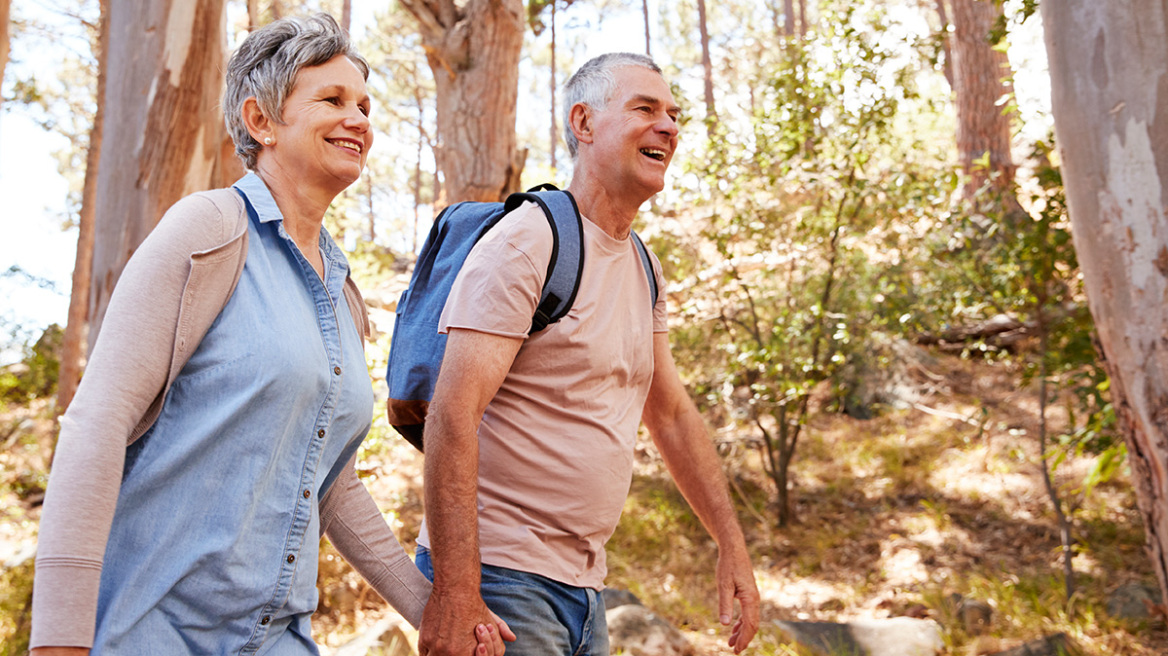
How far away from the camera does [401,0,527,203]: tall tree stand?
6.10m

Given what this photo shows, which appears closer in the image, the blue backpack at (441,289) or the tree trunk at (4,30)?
the blue backpack at (441,289)

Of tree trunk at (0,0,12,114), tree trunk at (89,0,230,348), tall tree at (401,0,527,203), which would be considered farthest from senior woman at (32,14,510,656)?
tall tree at (401,0,527,203)

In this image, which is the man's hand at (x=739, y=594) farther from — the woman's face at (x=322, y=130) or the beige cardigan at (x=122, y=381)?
the beige cardigan at (x=122, y=381)

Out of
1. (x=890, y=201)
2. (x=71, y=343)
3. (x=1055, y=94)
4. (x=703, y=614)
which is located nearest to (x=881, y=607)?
(x=703, y=614)

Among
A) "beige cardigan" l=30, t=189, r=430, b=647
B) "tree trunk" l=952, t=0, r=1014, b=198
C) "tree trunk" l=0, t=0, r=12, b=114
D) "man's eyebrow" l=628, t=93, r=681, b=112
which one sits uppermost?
"tree trunk" l=952, t=0, r=1014, b=198

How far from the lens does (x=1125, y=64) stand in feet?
10.2

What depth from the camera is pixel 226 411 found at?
127cm

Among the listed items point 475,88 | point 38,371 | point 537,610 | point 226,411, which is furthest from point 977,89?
point 38,371

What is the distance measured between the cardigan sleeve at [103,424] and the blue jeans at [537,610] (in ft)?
2.63

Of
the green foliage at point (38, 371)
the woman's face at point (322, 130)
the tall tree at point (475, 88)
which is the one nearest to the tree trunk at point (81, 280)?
the green foliage at point (38, 371)

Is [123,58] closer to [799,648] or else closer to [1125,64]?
[1125,64]

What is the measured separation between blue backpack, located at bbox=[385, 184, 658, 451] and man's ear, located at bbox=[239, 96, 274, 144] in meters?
0.53

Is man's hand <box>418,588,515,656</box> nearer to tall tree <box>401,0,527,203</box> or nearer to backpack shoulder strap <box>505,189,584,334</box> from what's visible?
backpack shoulder strap <box>505,189,584,334</box>

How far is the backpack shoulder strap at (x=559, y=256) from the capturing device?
1.89m
